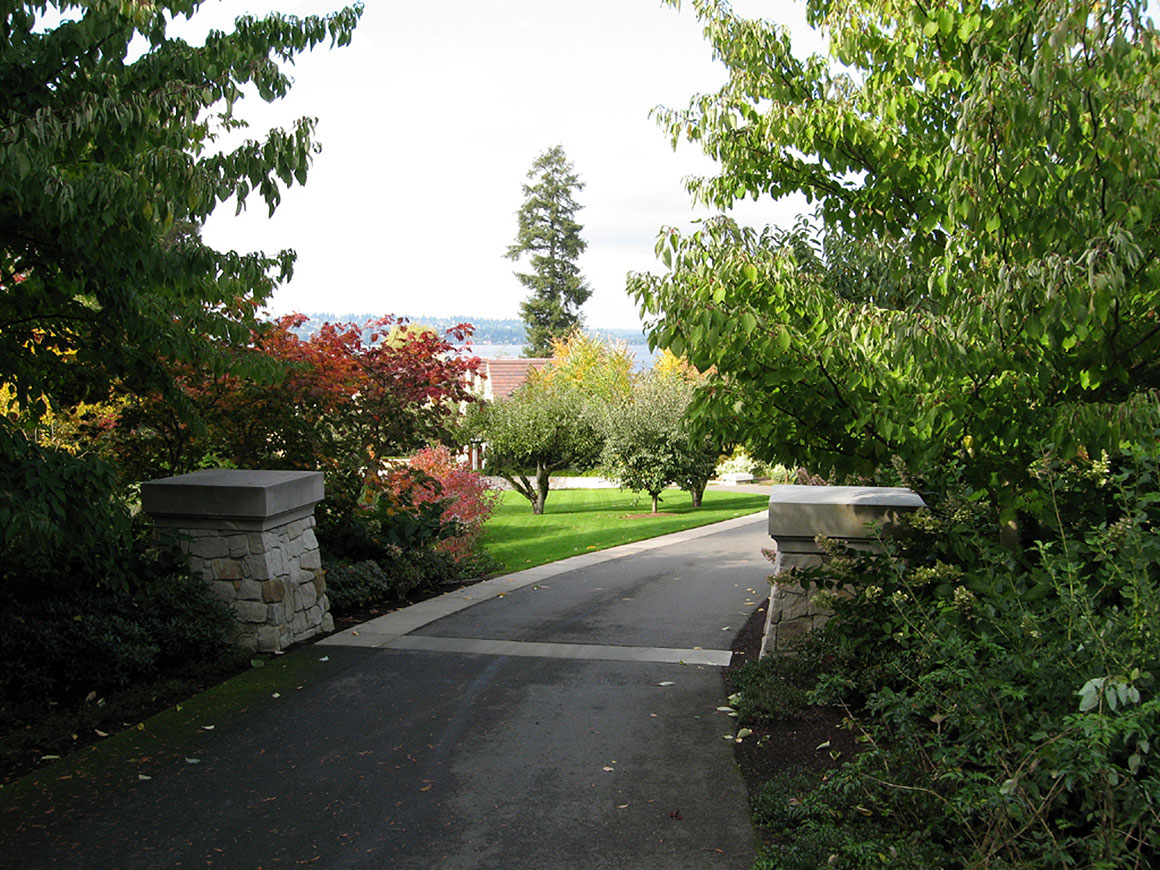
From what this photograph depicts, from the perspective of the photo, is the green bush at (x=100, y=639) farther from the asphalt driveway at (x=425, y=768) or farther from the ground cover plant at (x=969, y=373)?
the ground cover plant at (x=969, y=373)

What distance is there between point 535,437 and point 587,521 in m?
5.19

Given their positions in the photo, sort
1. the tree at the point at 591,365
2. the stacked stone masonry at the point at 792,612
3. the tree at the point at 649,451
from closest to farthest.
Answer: the stacked stone masonry at the point at 792,612, the tree at the point at 649,451, the tree at the point at 591,365

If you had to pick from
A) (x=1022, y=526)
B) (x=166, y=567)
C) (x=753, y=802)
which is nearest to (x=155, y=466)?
(x=166, y=567)

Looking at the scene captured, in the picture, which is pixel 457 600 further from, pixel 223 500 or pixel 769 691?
pixel 769 691

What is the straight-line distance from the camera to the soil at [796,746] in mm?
5000

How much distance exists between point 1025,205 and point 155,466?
26.1 feet

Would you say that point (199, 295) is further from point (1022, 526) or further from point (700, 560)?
point (700, 560)

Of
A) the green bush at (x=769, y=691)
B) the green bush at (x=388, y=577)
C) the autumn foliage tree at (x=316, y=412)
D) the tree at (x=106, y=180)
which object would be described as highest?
the tree at (x=106, y=180)

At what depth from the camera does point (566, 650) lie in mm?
7676

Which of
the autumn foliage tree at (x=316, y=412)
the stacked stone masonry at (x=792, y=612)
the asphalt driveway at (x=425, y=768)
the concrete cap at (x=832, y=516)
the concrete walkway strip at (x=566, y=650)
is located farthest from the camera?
the autumn foliage tree at (x=316, y=412)

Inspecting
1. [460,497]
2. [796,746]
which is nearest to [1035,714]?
[796,746]

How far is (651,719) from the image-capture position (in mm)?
5957

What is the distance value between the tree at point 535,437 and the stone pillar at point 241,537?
57.5 ft

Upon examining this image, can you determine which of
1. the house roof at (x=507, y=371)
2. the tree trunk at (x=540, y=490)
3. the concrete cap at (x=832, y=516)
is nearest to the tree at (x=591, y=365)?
the house roof at (x=507, y=371)
